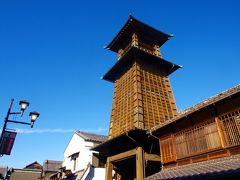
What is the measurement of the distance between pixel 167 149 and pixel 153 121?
335 centimetres

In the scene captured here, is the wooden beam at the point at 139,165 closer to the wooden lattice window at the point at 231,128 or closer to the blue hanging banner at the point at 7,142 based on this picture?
the wooden lattice window at the point at 231,128

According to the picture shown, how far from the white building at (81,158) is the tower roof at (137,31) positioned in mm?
11667

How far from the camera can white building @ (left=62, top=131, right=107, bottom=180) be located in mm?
20766

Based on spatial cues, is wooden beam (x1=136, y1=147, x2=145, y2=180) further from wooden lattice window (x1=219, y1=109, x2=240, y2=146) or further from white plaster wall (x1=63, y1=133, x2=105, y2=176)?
white plaster wall (x1=63, y1=133, x2=105, y2=176)

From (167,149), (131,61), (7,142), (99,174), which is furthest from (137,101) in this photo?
(99,174)

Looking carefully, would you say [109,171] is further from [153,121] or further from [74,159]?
[74,159]

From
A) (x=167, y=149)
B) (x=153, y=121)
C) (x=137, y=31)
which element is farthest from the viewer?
(x=137, y=31)

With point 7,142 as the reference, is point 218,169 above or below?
below

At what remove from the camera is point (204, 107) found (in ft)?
32.4

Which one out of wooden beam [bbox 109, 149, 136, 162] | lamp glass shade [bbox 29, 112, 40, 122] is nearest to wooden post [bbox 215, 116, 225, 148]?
wooden beam [bbox 109, 149, 136, 162]

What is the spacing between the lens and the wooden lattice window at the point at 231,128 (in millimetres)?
8764

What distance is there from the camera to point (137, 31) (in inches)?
808

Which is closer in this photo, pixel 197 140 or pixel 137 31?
pixel 197 140

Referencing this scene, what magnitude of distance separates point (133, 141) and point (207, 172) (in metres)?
6.42
